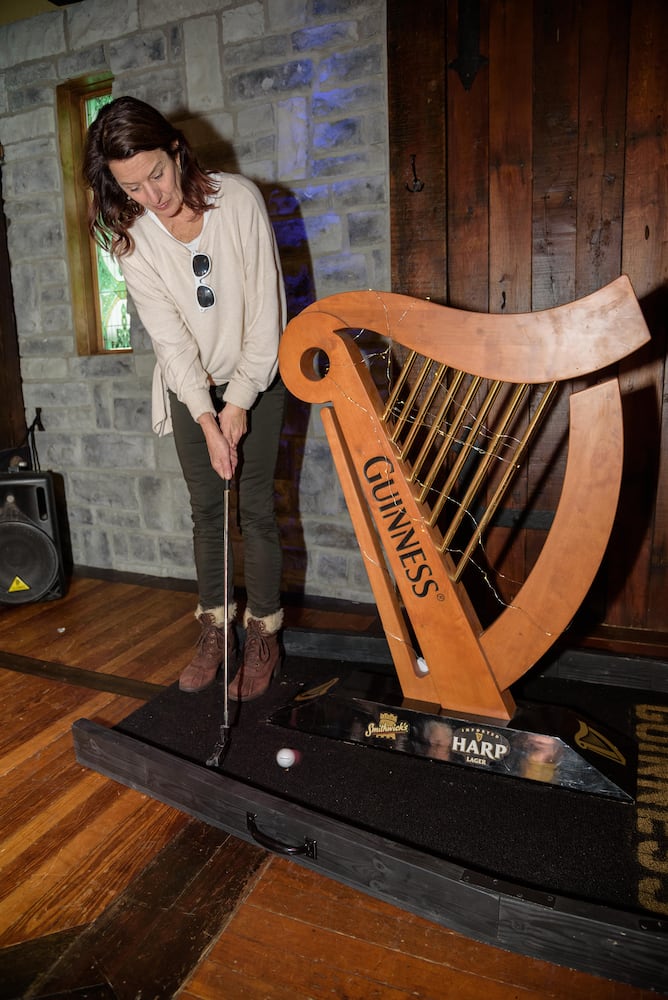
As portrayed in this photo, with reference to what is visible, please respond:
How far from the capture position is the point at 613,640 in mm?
2213

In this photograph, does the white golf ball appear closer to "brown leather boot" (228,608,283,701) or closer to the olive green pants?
"brown leather boot" (228,608,283,701)

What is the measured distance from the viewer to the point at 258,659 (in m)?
1.92

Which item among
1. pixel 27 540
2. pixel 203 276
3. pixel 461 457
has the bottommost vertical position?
pixel 27 540

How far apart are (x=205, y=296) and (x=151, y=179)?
304 millimetres

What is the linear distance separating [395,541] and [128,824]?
857 millimetres

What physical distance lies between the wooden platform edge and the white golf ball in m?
0.18

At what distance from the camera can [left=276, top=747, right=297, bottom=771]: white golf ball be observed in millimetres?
1538

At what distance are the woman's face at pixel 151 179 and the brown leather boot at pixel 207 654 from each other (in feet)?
3.70

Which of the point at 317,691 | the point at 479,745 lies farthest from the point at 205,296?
the point at 479,745

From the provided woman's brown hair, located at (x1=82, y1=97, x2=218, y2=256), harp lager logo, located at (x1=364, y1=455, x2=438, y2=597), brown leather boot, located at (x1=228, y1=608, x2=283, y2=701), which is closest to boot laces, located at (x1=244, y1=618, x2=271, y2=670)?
brown leather boot, located at (x1=228, y1=608, x2=283, y2=701)

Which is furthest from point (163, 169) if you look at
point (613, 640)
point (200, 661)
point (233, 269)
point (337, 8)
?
point (613, 640)

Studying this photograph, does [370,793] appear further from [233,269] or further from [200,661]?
[233,269]

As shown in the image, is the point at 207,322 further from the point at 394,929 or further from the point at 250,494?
the point at 394,929

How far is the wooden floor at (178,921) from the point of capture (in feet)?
3.51
